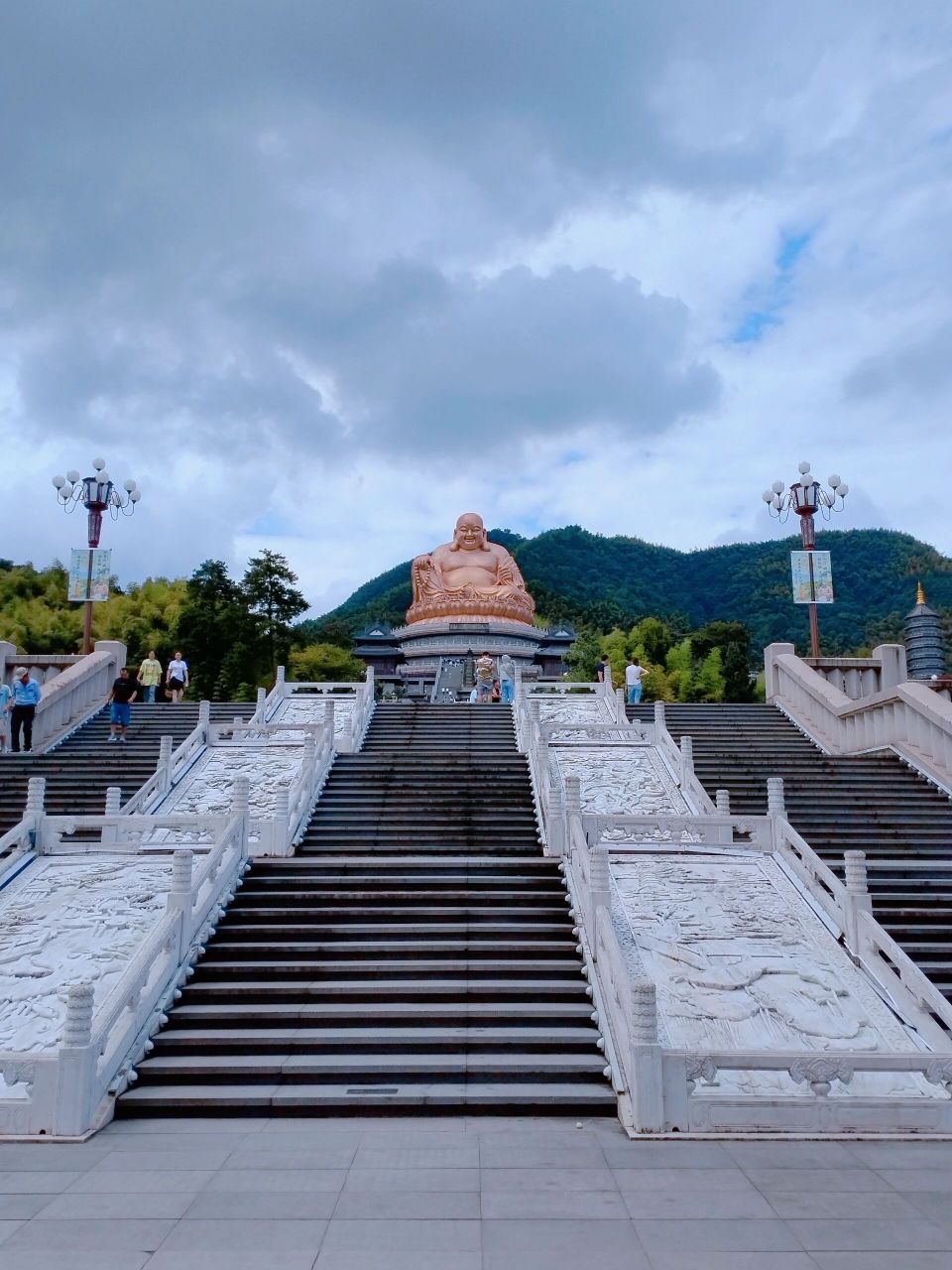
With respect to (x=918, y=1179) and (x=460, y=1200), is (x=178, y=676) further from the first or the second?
(x=918, y=1179)

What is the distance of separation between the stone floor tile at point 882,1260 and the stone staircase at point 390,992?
2.14 meters

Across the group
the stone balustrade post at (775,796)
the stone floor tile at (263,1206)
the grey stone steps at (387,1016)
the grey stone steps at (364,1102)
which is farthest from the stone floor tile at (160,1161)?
the stone balustrade post at (775,796)

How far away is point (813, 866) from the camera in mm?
8273

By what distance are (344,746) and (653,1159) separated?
377 inches

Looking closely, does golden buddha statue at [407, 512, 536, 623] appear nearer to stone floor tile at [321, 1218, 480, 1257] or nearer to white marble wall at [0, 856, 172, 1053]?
white marble wall at [0, 856, 172, 1053]

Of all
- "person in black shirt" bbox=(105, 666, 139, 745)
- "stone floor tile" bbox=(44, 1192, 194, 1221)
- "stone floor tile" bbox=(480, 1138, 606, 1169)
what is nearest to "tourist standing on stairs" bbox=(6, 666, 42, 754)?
"person in black shirt" bbox=(105, 666, 139, 745)

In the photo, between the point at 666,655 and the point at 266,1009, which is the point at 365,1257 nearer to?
the point at 266,1009

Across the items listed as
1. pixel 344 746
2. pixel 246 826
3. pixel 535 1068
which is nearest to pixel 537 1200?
pixel 535 1068

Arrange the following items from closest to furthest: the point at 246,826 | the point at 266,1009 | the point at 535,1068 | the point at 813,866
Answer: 1. the point at 535,1068
2. the point at 266,1009
3. the point at 813,866
4. the point at 246,826

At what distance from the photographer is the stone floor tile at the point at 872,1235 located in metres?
4.01

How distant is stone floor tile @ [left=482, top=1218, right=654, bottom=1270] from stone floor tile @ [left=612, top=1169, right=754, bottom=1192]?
0.51m

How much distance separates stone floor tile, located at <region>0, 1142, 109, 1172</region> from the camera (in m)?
5.00

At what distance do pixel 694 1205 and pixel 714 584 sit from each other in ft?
285

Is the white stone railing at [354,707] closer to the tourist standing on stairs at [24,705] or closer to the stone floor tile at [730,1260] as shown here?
the tourist standing on stairs at [24,705]
